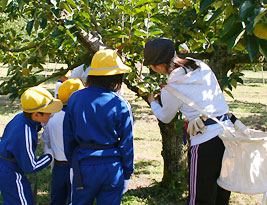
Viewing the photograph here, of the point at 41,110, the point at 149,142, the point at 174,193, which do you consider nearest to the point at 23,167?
the point at 41,110

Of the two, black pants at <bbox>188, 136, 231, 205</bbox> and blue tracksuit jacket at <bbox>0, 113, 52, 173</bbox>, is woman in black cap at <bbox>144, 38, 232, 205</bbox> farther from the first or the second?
blue tracksuit jacket at <bbox>0, 113, 52, 173</bbox>

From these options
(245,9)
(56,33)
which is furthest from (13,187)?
(245,9)

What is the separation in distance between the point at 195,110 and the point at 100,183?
0.68 meters

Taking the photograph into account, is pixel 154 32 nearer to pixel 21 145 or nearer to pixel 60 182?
pixel 21 145

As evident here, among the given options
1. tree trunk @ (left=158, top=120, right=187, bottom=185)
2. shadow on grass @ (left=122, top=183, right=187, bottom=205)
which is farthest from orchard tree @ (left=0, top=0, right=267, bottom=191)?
shadow on grass @ (left=122, top=183, right=187, bottom=205)

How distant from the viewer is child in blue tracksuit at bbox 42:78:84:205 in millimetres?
2674

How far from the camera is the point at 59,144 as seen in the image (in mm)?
2684

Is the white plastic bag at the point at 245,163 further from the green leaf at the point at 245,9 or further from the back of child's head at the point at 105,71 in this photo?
the green leaf at the point at 245,9

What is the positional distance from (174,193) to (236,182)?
67.8 inches

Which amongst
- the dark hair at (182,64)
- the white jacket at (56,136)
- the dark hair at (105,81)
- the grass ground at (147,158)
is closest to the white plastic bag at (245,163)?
the dark hair at (182,64)

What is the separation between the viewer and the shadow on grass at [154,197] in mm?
3586

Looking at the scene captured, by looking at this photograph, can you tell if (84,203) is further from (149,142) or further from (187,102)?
(149,142)

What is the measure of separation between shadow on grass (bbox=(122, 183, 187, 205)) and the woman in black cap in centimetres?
152

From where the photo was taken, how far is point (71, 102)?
203 cm
